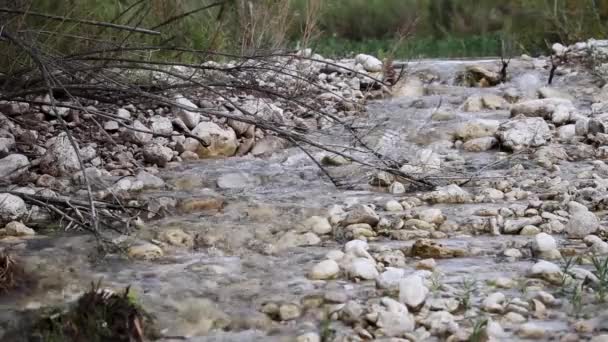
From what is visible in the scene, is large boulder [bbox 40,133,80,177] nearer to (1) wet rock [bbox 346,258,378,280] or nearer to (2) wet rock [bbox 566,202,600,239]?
(1) wet rock [bbox 346,258,378,280]

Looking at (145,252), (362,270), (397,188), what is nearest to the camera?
(362,270)

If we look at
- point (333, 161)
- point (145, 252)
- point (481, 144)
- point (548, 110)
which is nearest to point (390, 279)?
point (145, 252)

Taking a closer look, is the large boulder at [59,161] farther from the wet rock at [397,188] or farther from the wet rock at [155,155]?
the wet rock at [397,188]

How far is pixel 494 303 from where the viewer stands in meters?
2.38

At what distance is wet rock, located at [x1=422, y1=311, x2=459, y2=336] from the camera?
2244 mm

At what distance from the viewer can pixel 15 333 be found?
2.36 m

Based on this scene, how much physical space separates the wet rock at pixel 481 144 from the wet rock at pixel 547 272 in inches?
87.6

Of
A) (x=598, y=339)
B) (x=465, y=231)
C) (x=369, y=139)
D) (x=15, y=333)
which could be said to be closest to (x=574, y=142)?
(x=369, y=139)

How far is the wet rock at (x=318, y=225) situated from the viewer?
3.32 metres

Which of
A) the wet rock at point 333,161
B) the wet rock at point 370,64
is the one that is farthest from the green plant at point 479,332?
the wet rock at point 370,64

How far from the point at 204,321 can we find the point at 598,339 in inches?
44.1

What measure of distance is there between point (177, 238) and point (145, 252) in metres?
0.23

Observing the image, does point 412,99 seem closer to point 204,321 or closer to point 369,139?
point 369,139

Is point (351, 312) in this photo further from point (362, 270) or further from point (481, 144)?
point (481, 144)
